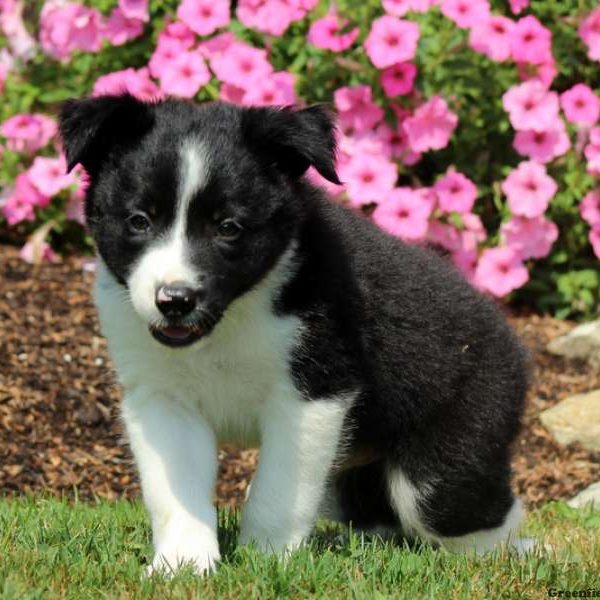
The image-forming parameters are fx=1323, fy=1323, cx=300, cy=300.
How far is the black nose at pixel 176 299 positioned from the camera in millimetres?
4020

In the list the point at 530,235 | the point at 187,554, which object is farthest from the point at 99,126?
the point at 530,235

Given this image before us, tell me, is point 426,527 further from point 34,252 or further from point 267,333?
point 34,252

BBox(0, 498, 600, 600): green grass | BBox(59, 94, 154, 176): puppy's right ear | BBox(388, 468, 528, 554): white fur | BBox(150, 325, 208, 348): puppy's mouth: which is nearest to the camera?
BBox(0, 498, 600, 600): green grass

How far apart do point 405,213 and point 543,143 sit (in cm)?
98

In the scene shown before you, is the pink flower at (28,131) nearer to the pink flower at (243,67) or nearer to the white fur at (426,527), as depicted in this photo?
the pink flower at (243,67)

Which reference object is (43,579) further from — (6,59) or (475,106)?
(6,59)

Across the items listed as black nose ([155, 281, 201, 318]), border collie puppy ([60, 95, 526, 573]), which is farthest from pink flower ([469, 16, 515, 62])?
black nose ([155, 281, 201, 318])

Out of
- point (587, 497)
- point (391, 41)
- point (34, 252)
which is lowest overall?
point (34, 252)

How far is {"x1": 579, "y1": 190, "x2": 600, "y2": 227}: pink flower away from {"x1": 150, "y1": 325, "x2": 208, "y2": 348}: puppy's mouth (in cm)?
449

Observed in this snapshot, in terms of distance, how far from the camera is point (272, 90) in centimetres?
797

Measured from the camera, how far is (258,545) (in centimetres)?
451

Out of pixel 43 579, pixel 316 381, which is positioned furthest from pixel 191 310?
pixel 43 579

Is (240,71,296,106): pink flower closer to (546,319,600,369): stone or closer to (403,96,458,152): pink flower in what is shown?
(403,96,458,152): pink flower

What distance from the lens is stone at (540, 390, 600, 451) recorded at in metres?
7.29
